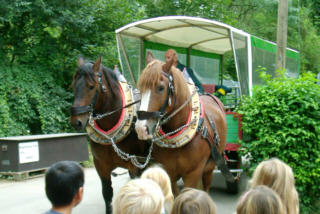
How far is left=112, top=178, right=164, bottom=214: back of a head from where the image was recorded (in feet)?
5.95

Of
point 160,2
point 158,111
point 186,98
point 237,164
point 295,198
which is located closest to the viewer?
point 295,198

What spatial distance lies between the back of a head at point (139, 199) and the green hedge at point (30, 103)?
24.5ft

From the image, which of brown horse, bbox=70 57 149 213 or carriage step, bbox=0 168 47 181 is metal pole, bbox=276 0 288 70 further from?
carriage step, bbox=0 168 47 181

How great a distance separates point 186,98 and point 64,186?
1914 millimetres

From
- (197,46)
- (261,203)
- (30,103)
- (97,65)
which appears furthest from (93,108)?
(30,103)

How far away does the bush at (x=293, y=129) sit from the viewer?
4211 mm

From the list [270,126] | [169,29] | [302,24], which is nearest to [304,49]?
[302,24]

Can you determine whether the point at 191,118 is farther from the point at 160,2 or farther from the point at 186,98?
the point at 160,2

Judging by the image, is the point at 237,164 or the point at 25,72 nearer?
the point at 237,164

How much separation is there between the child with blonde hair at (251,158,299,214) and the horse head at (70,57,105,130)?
1.77 metres

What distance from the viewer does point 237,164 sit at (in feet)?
17.9

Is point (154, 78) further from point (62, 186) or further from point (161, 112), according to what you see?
point (62, 186)

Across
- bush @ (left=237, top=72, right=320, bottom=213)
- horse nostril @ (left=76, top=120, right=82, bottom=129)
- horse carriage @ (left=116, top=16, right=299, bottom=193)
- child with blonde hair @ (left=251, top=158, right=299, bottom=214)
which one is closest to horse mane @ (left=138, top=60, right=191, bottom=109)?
horse nostril @ (left=76, top=120, right=82, bottom=129)

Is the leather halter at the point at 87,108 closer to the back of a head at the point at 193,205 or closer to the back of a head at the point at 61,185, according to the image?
the back of a head at the point at 61,185
